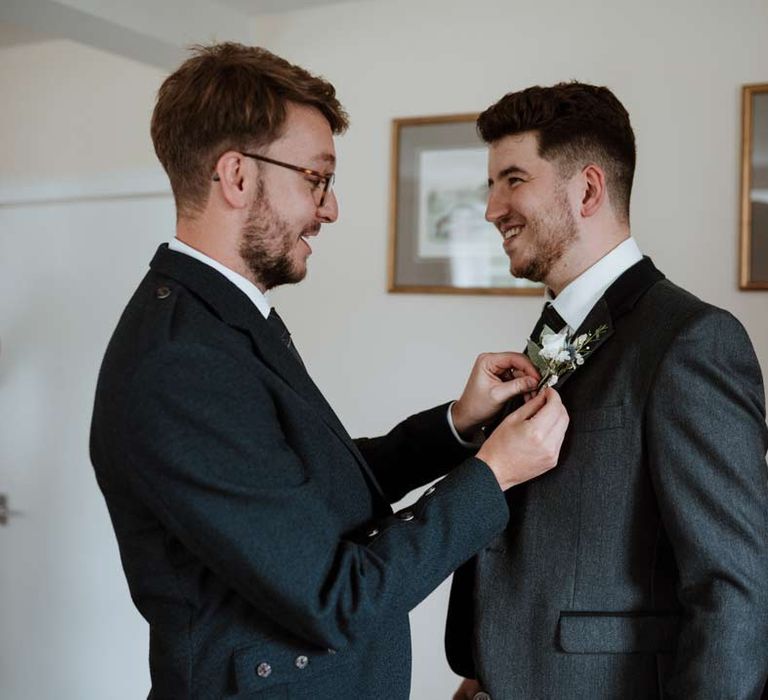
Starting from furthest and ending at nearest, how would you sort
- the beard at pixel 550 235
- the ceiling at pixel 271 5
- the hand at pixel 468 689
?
the ceiling at pixel 271 5 < the hand at pixel 468 689 < the beard at pixel 550 235

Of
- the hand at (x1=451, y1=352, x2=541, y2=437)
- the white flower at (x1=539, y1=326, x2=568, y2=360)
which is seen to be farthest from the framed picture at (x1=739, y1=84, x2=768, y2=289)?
the white flower at (x1=539, y1=326, x2=568, y2=360)

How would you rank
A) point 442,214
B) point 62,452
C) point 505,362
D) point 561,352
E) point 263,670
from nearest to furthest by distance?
point 263,670
point 561,352
point 505,362
point 442,214
point 62,452

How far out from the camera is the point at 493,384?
1.83 m

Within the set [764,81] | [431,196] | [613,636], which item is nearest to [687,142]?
[764,81]

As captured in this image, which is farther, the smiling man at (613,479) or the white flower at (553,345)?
the white flower at (553,345)

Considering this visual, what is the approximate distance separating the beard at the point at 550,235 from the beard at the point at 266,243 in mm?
441

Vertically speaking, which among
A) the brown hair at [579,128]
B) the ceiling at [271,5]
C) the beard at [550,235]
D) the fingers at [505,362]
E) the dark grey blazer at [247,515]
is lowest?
the dark grey blazer at [247,515]

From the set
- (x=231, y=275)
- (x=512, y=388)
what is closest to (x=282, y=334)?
(x=231, y=275)

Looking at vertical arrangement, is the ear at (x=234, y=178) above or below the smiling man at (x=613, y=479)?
above

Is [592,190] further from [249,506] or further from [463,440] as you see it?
[249,506]

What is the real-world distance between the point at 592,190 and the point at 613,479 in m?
0.52

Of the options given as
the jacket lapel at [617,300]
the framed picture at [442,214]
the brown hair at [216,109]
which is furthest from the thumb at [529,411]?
the framed picture at [442,214]

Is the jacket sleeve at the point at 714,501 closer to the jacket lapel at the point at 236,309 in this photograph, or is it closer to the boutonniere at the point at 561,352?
the boutonniere at the point at 561,352

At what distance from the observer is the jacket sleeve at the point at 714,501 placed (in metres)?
1.41
